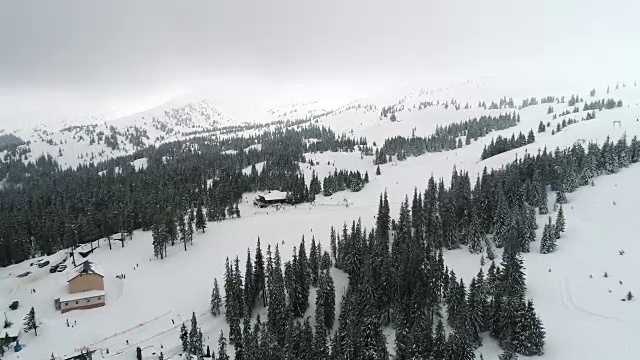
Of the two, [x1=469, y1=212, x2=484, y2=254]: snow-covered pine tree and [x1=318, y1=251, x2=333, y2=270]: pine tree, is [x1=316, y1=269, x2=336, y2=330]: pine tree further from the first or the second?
[x1=469, y1=212, x2=484, y2=254]: snow-covered pine tree

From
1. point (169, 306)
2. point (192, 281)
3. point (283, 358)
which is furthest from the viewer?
point (192, 281)

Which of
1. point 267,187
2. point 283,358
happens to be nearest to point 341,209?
point 267,187

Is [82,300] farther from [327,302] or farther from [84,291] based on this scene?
[327,302]

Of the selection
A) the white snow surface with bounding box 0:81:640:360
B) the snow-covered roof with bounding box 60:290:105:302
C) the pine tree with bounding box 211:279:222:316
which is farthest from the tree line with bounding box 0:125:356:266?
the pine tree with bounding box 211:279:222:316

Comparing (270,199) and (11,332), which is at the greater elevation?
(270,199)

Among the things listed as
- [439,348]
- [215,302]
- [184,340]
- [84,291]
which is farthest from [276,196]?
[439,348]

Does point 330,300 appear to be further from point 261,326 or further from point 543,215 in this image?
point 543,215
